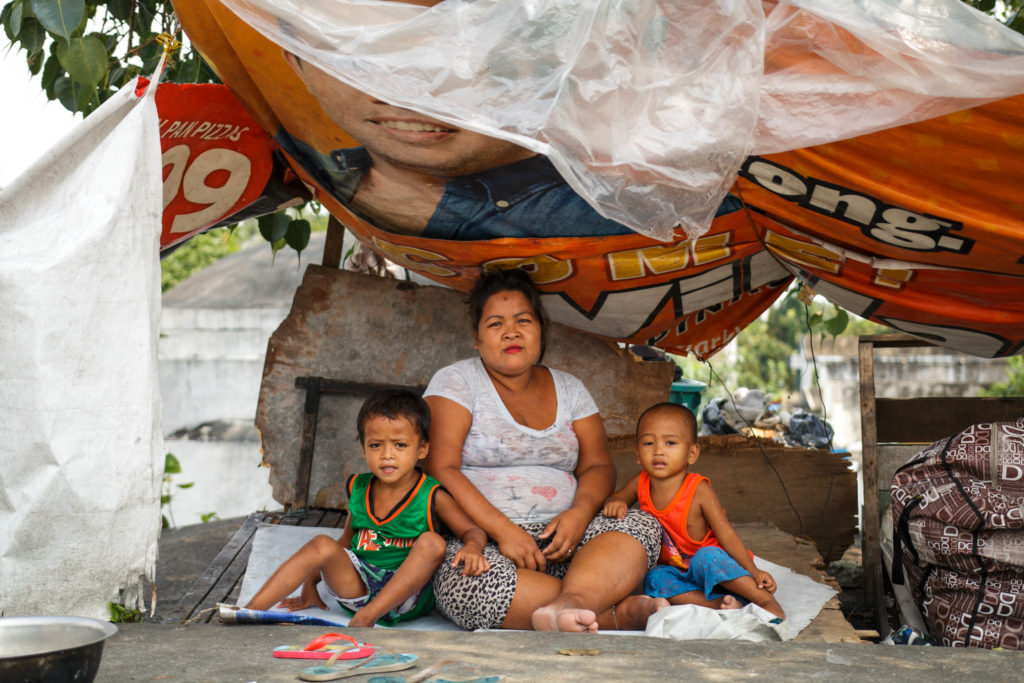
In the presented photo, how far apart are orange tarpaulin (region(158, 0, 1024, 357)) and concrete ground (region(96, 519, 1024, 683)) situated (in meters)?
1.02

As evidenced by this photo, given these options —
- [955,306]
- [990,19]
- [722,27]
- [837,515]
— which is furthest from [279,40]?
[837,515]

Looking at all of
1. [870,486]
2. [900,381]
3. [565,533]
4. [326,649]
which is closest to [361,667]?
[326,649]

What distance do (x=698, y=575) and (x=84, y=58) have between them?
2.06 meters

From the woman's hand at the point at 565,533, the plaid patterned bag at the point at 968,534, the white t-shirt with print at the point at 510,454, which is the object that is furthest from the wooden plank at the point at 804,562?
the white t-shirt with print at the point at 510,454

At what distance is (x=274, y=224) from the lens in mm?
3742

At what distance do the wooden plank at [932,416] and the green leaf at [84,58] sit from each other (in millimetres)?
2725

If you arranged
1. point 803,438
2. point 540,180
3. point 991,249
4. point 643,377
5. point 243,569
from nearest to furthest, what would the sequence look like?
1. point 991,249
2. point 540,180
3. point 243,569
4. point 643,377
5. point 803,438

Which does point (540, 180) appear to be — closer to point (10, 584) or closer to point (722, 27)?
point (722, 27)

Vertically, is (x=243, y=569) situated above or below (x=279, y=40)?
below

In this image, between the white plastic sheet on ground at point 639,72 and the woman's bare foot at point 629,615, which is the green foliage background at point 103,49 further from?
the woman's bare foot at point 629,615

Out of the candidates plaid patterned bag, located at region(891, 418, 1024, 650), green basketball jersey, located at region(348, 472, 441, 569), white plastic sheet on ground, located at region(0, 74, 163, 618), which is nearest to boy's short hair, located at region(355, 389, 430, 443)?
green basketball jersey, located at region(348, 472, 441, 569)

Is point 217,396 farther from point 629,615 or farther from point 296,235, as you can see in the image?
point 629,615

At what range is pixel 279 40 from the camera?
213cm

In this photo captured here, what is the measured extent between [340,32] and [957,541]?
6.42 ft
